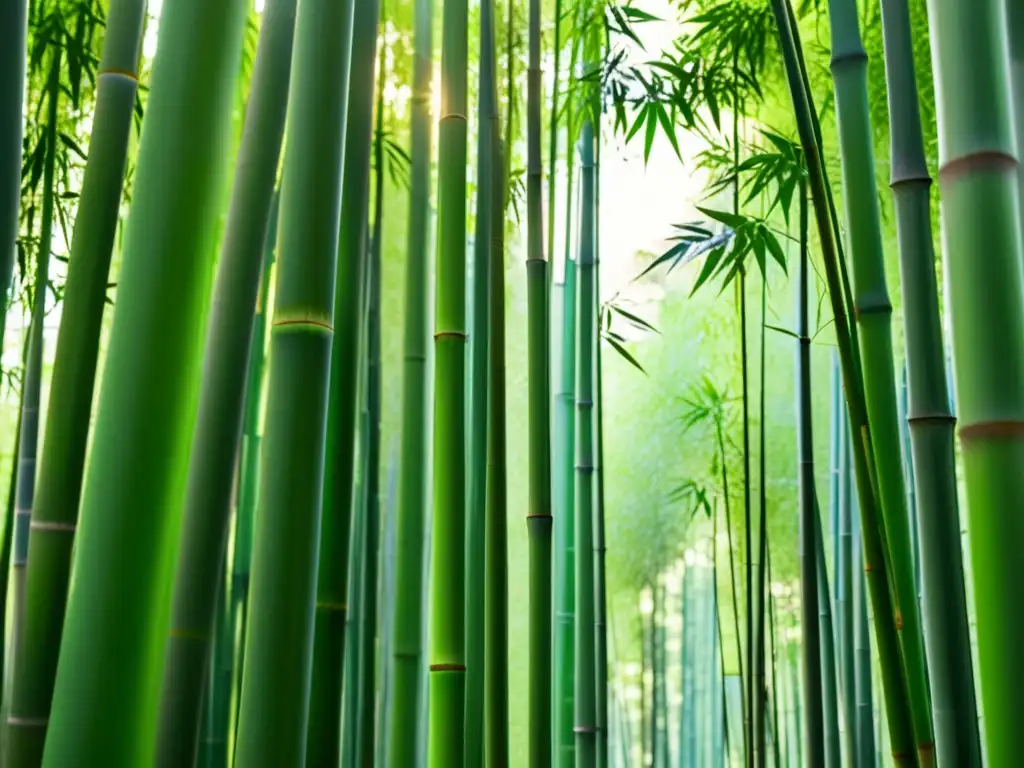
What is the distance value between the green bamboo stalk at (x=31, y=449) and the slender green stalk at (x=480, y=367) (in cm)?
54

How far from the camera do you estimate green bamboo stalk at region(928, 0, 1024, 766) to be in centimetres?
67

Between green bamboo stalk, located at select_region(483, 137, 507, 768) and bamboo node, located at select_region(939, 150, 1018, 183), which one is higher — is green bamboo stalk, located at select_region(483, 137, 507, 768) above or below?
below

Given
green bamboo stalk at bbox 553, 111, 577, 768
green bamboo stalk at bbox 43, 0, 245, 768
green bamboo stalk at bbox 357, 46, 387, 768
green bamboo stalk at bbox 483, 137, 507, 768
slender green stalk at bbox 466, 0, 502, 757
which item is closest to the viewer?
green bamboo stalk at bbox 43, 0, 245, 768

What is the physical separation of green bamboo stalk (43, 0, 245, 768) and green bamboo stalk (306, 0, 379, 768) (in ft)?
0.63

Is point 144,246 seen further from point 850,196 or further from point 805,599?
point 805,599

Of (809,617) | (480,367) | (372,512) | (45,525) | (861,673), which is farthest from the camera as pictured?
(861,673)

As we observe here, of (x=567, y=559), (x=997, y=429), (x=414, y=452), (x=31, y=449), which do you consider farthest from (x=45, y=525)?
(x=567, y=559)

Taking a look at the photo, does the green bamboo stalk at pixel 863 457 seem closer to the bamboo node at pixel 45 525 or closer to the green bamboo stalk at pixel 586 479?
the bamboo node at pixel 45 525

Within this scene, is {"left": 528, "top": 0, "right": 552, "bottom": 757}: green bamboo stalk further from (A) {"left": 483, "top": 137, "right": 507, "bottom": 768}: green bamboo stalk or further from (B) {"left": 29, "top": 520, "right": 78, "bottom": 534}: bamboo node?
(B) {"left": 29, "top": 520, "right": 78, "bottom": 534}: bamboo node

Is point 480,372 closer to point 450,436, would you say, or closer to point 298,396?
point 450,436

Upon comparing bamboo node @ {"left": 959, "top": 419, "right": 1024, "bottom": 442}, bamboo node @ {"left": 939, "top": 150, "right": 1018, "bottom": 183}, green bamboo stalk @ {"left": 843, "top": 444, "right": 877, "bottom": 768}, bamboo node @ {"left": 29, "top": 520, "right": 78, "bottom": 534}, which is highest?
bamboo node @ {"left": 939, "top": 150, "right": 1018, "bottom": 183}

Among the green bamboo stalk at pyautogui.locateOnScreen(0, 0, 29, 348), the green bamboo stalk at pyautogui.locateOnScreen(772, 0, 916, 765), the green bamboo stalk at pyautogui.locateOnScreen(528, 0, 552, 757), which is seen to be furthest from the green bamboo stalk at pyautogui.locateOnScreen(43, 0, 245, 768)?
the green bamboo stalk at pyautogui.locateOnScreen(528, 0, 552, 757)

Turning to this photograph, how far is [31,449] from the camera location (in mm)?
1899

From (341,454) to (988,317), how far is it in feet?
1.55
